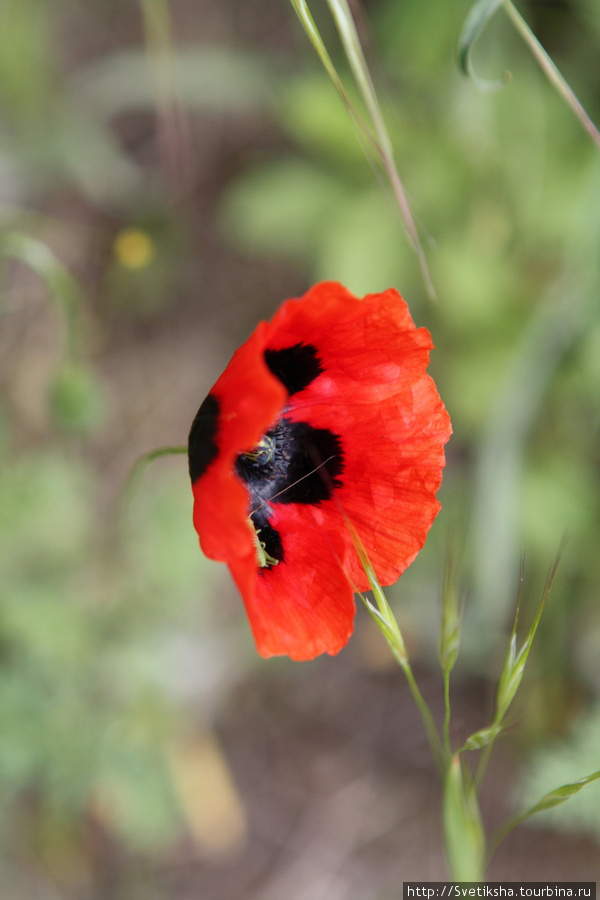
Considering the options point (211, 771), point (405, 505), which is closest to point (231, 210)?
point (405, 505)

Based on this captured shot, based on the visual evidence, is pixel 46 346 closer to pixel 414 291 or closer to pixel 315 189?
pixel 315 189

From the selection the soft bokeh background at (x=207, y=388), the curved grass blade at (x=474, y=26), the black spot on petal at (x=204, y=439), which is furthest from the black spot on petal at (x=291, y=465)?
the soft bokeh background at (x=207, y=388)

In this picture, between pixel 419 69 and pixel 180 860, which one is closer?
pixel 419 69

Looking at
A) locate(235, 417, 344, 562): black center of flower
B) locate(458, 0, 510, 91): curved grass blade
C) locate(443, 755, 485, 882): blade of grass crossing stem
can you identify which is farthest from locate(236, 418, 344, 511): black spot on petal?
locate(458, 0, 510, 91): curved grass blade

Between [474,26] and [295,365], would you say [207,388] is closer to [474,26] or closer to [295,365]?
[295,365]

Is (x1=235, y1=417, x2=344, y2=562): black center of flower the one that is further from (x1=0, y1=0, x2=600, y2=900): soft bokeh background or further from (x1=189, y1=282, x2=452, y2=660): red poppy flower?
(x1=0, y1=0, x2=600, y2=900): soft bokeh background

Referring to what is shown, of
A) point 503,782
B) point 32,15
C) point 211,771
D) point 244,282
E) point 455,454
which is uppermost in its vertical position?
point 32,15

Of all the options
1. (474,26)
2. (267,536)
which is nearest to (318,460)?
(267,536)

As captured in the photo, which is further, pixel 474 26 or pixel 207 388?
pixel 207 388
